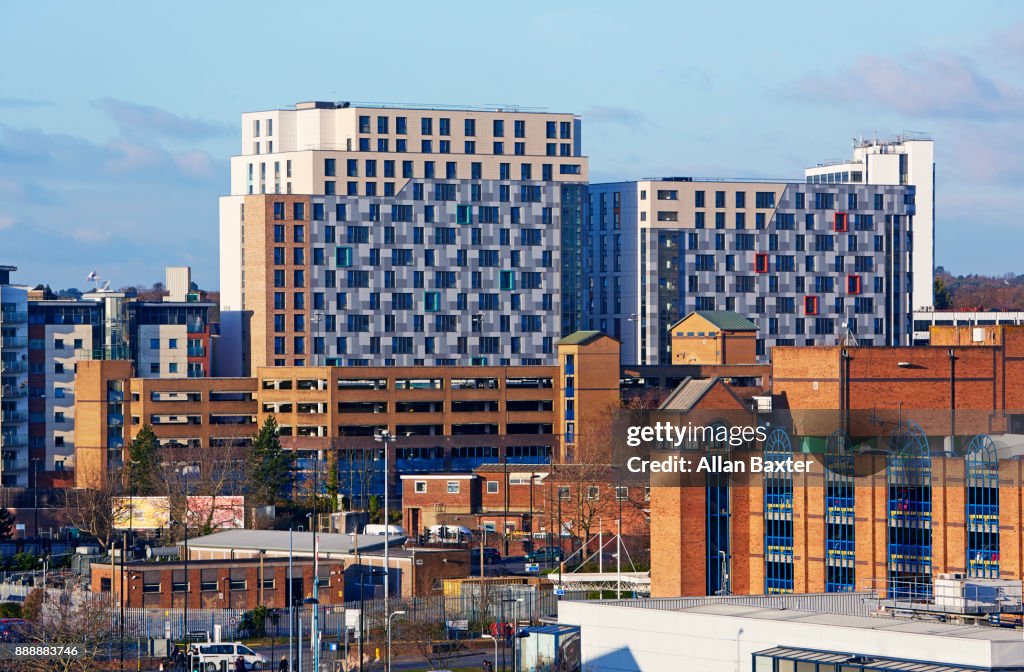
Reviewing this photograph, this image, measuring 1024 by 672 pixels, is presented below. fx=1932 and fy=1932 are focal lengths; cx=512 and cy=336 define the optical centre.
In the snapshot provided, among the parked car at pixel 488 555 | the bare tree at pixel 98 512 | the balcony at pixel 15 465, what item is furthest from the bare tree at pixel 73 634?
the balcony at pixel 15 465

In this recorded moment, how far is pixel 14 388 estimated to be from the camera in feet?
629

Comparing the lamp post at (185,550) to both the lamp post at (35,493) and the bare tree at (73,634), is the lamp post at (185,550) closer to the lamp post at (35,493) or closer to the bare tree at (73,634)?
the bare tree at (73,634)

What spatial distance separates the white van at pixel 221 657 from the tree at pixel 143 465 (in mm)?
71733

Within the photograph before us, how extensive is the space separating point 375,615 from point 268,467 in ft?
233

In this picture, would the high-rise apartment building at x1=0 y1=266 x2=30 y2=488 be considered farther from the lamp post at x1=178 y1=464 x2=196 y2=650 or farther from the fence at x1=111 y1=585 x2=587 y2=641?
the fence at x1=111 y1=585 x2=587 y2=641

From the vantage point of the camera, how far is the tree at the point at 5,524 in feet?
511

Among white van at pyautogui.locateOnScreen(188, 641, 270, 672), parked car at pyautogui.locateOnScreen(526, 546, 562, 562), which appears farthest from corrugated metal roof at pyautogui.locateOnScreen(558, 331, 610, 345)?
white van at pyautogui.locateOnScreen(188, 641, 270, 672)

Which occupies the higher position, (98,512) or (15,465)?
(15,465)

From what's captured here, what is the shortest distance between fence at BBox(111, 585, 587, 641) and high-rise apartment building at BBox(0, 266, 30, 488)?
86.6 m

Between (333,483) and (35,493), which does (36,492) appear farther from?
(333,483)

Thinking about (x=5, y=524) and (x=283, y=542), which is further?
(x=5, y=524)

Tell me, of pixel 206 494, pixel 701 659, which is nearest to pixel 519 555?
pixel 206 494

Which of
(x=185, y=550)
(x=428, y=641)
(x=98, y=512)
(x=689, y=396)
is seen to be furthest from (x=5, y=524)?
(x=428, y=641)

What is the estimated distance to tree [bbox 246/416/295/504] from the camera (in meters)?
165
